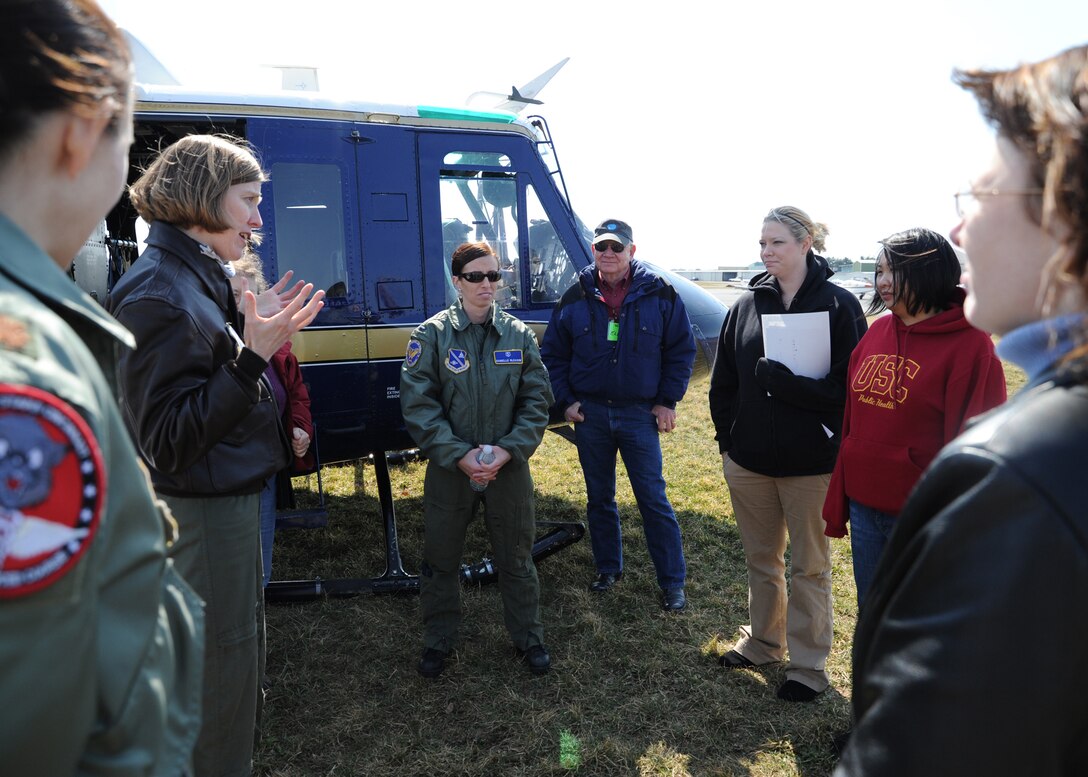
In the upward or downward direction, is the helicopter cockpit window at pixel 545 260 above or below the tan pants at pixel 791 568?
above

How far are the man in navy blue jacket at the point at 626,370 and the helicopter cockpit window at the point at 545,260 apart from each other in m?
0.57

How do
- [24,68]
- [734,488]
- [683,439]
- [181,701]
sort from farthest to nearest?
[683,439] < [734,488] < [181,701] < [24,68]

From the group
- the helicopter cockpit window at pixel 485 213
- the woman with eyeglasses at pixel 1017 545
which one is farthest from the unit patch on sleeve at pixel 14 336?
the helicopter cockpit window at pixel 485 213

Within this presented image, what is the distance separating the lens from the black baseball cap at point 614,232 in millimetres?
4531

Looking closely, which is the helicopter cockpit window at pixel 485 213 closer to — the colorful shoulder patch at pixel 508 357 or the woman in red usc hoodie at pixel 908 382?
the colorful shoulder patch at pixel 508 357

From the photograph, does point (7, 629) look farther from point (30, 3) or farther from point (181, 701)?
point (30, 3)

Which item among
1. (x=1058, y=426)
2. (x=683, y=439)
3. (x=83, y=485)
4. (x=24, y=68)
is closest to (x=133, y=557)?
(x=83, y=485)

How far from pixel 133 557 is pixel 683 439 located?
825 cm

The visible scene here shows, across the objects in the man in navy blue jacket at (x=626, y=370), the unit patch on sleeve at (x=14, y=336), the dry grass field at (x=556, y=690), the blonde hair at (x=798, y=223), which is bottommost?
the dry grass field at (x=556, y=690)

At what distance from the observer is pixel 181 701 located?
106cm

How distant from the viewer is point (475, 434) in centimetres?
365

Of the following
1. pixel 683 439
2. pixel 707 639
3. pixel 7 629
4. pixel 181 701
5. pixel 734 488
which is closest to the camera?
pixel 7 629

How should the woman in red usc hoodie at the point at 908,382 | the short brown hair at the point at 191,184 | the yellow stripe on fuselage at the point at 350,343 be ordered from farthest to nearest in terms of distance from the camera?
the yellow stripe on fuselage at the point at 350,343
the woman in red usc hoodie at the point at 908,382
the short brown hair at the point at 191,184

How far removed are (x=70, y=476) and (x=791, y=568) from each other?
338 cm
